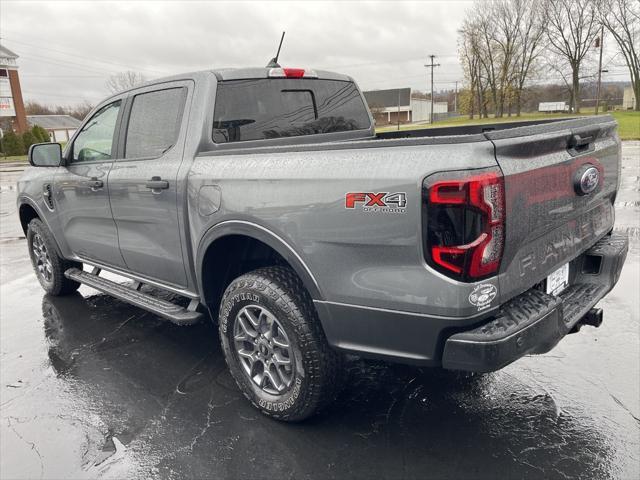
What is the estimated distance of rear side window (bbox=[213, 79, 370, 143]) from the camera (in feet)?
11.1

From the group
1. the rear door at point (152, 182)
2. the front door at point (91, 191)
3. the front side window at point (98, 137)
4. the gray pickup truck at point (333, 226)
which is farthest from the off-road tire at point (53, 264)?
the rear door at point (152, 182)

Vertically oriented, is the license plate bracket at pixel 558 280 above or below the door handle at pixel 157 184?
below

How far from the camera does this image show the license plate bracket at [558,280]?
2632mm

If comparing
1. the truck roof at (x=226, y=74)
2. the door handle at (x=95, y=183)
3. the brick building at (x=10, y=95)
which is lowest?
the door handle at (x=95, y=183)

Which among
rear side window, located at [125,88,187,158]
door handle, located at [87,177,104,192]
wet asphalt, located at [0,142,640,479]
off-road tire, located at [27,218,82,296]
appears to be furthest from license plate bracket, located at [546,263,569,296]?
off-road tire, located at [27,218,82,296]

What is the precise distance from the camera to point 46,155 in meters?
4.54

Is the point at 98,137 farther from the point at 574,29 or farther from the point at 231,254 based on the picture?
the point at 574,29

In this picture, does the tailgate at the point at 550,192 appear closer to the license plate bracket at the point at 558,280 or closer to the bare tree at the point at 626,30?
the license plate bracket at the point at 558,280

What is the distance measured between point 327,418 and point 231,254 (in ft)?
3.72

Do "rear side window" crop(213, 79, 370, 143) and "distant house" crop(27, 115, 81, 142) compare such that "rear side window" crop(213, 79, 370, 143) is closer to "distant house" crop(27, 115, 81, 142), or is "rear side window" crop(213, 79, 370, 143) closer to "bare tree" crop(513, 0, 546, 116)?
"bare tree" crop(513, 0, 546, 116)

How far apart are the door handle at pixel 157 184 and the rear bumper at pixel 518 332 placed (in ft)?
6.74

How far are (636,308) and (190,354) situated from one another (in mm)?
3629

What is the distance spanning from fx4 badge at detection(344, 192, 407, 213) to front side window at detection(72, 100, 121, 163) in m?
2.52

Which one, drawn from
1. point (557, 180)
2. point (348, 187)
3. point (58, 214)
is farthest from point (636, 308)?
point (58, 214)
